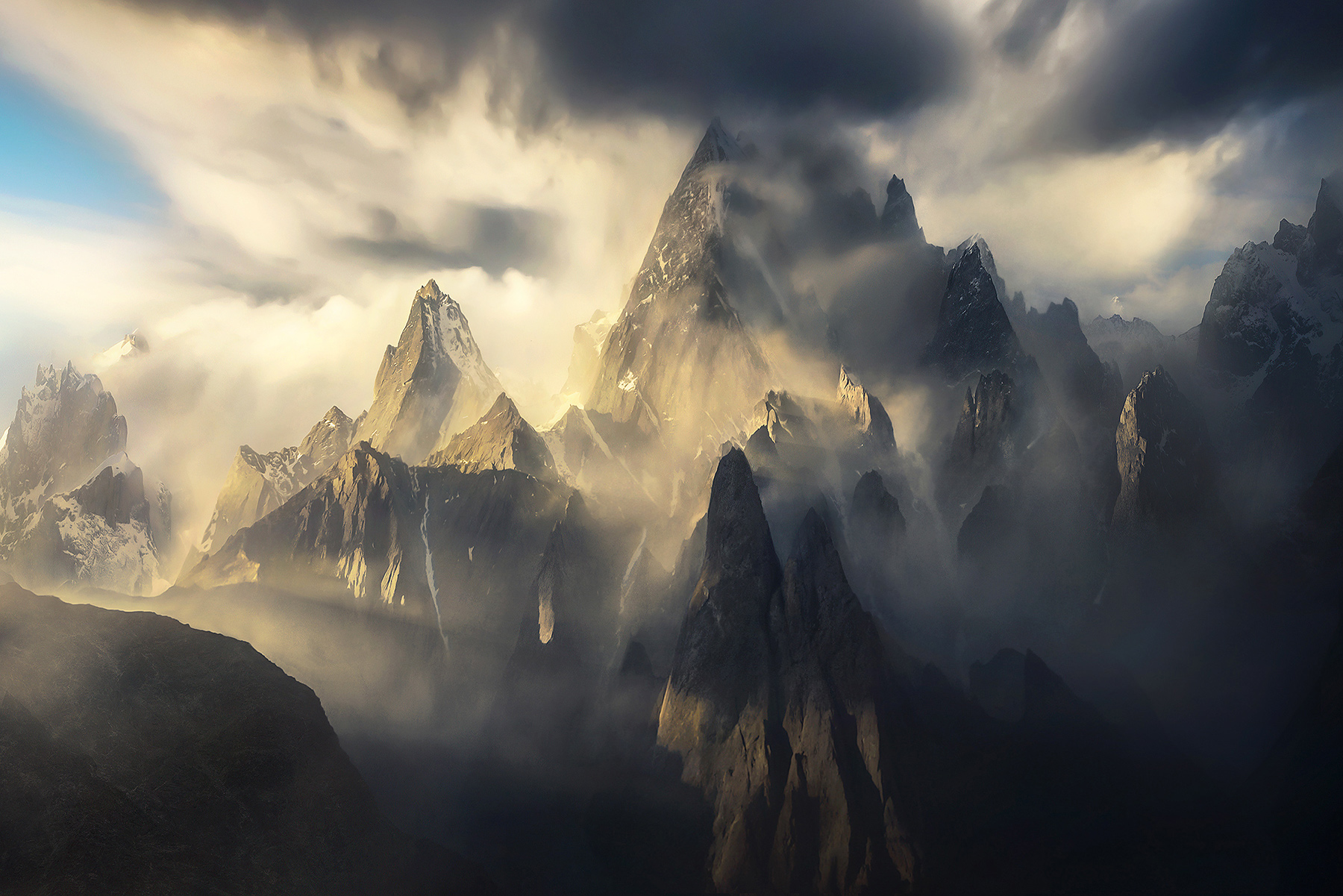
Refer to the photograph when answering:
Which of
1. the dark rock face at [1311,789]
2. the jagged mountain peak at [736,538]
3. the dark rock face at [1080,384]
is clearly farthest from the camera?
the dark rock face at [1080,384]

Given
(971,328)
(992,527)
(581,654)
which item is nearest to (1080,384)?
(971,328)

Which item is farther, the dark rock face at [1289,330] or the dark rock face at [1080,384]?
the dark rock face at [1080,384]

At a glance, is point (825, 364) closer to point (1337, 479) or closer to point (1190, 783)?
point (1337, 479)

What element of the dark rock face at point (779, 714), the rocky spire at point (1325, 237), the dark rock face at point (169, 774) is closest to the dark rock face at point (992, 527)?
the dark rock face at point (779, 714)

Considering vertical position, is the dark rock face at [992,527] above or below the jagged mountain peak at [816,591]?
above

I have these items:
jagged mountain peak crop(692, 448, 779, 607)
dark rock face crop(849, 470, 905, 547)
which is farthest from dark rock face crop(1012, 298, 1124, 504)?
jagged mountain peak crop(692, 448, 779, 607)

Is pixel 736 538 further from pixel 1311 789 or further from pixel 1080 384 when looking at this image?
pixel 1080 384

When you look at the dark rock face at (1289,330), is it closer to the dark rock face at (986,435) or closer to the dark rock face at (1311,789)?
the dark rock face at (986,435)

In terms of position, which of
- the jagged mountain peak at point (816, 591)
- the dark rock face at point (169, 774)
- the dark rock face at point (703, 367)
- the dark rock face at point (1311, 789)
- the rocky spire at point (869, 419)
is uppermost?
the dark rock face at point (703, 367)
